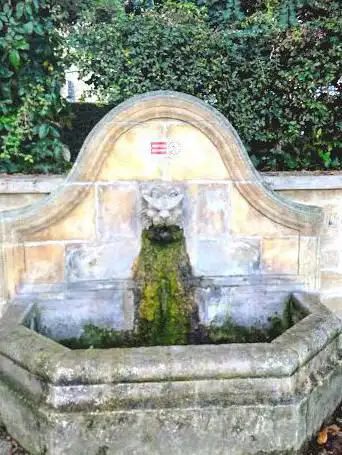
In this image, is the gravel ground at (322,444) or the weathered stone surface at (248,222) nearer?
the gravel ground at (322,444)

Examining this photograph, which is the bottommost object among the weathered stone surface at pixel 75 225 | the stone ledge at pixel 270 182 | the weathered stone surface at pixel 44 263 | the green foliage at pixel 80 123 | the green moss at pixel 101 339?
the green moss at pixel 101 339

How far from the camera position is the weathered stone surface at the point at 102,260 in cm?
359

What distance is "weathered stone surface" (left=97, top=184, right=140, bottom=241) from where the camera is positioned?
3525 mm

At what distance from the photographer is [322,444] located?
115 inches

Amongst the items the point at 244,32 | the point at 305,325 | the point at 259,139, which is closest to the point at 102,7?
the point at 244,32

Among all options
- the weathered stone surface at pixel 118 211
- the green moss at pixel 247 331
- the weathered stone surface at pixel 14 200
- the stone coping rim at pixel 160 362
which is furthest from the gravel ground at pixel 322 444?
the weathered stone surface at pixel 14 200

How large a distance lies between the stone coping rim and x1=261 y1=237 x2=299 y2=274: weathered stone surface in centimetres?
97

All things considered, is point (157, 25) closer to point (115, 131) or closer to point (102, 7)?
point (102, 7)

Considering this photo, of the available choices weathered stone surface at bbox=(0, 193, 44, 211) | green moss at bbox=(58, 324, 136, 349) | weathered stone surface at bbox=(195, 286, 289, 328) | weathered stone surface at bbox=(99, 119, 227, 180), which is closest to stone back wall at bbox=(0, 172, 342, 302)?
weathered stone surface at bbox=(0, 193, 44, 211)

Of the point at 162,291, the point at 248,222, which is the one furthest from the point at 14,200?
the point at 248,222

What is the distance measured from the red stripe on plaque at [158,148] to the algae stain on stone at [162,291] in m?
0.48

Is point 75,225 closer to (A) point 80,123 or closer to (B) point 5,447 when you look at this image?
(B) point 5,447

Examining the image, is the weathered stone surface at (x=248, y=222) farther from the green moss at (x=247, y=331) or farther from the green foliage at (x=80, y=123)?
the green foliage at (x=80, y=123)

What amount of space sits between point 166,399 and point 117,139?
162cm
